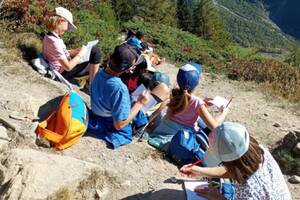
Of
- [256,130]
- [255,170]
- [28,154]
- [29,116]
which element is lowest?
[256,130]

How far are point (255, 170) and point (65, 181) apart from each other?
5.39 ft

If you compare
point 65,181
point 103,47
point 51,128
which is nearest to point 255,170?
point 65,181

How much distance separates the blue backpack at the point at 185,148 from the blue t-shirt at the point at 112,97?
0.67 metres

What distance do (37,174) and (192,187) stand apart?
1.43m

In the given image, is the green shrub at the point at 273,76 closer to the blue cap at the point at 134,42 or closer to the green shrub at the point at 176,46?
the green shrub at the point at 176,46

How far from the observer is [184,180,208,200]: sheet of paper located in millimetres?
4504

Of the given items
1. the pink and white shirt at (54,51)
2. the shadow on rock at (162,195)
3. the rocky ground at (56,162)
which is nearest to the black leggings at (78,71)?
the pink and white shirt at (54,51)

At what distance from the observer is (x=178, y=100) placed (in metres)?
5.65

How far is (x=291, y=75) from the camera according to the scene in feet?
39.5

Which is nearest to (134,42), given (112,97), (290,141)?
(290,141)

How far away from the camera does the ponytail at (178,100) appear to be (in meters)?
5.54

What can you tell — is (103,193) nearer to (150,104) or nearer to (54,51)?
(150,104)

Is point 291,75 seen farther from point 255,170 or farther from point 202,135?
point 255,170

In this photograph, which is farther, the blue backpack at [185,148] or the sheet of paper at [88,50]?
the sheet of paper at [88,50]
